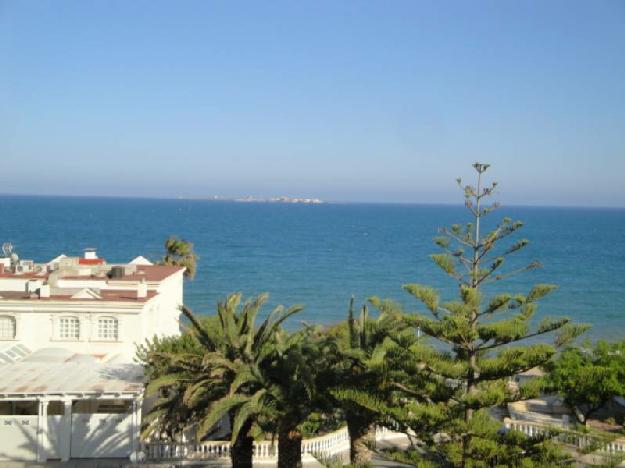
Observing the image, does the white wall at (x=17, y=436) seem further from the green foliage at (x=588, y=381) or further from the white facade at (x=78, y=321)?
the green foliage at (x=588, y=381)

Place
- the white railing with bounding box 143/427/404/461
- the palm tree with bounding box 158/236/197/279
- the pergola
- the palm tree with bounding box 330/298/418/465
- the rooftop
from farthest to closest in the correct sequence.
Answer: the palm tree with bounding box 158/236/197/279
the rooftop
the white railing with bounding box 143/427/404/461
the pergola
the palm tree with bounding box 330/298/418/465

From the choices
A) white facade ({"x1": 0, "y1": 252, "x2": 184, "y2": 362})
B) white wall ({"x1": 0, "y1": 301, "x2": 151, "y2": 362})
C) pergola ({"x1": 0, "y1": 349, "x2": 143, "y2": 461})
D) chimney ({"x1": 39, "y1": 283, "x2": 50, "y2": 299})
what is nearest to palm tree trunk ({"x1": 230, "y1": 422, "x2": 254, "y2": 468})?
pergola ({"x1": 0, "y1": 349, "x2": 143, "y2": 461})

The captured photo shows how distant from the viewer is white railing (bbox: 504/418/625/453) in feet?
37.1

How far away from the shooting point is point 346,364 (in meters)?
13.4

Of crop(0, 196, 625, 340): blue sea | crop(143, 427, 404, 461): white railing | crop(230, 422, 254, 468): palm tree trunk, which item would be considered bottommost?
crop(0, 196, 625, 340): blue sea

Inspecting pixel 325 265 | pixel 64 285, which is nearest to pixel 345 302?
pixel 325 265

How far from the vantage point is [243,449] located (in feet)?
45.5

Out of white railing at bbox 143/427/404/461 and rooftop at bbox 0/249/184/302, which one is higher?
rooftop at bbox 0/249/184/302

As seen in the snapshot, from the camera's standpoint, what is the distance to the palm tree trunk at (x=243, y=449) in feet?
45.2

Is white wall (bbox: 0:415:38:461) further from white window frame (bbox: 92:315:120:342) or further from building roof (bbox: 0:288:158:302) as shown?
building roof (bbox: 0:288:158:302)

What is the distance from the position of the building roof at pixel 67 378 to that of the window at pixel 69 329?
216cm

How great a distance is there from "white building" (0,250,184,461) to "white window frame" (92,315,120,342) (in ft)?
0.09

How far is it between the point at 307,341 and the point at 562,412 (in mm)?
10392

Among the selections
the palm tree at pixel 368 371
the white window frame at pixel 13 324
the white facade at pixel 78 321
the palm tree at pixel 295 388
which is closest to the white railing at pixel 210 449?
the palm tree at pixel 295 388
